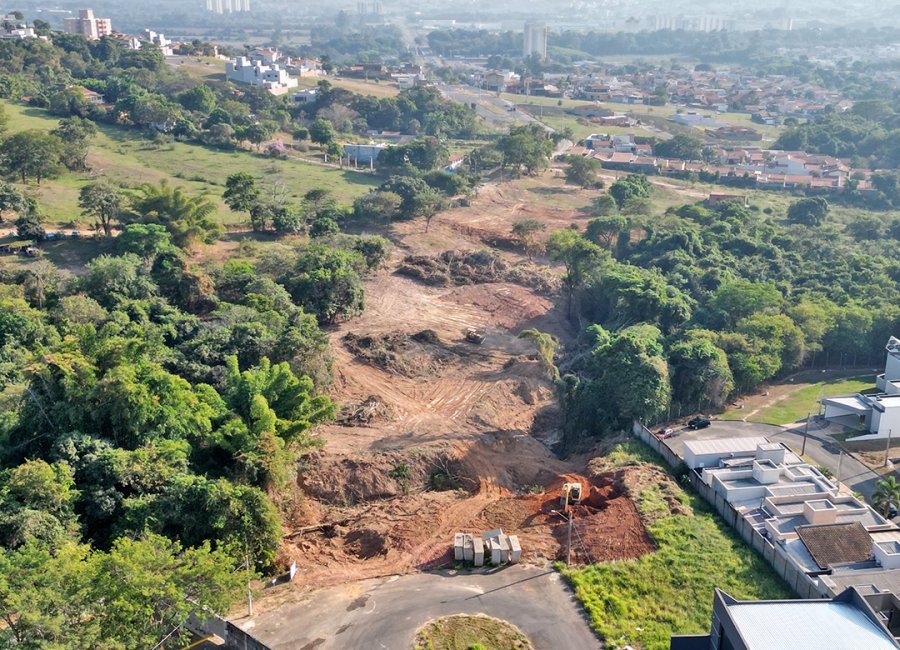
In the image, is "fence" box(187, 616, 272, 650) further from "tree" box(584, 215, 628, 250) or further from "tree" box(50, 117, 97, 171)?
"tree" box(50, 117, 97, 171)

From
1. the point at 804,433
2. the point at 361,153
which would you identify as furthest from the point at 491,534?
the point at 361,153

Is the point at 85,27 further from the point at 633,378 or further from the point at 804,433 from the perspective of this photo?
the point at 804,433

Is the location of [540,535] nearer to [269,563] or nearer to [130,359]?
[269,563]

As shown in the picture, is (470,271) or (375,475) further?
(470,271)

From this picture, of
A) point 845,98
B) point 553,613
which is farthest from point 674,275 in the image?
point 845,98

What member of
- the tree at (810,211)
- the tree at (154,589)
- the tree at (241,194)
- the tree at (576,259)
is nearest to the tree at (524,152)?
the tree at (810,211)

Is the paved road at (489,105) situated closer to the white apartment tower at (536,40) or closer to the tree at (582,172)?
the tree at (582,172)

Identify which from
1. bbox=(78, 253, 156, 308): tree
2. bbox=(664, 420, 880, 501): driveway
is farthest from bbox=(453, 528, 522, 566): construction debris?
bbox=(78, 253, 156, 308): tree
